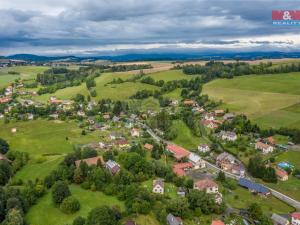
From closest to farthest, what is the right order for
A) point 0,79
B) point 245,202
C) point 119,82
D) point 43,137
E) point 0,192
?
point 0,192, point 245,202, point 43,137, point 119,82, point 0,79

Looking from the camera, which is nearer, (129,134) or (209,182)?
(209,182)

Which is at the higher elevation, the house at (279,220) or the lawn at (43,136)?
the lawn at (43,136)

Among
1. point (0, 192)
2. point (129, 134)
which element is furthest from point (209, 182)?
point (129, 134)

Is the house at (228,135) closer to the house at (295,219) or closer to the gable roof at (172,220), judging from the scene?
the house at (295,219)

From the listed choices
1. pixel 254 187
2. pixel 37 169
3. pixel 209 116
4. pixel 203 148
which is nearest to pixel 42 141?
pixel 37 169

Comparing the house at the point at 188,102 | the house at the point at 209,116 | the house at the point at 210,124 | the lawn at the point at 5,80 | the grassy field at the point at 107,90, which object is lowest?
the house at the point at 210,124

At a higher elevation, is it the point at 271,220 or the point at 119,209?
the point at 119,209

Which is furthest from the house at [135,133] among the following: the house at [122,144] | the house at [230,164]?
the house at [230,164]

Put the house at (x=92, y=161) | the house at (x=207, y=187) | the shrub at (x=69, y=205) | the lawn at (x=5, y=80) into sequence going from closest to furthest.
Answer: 1. the shrub at (x=69, y=205)
2. the house at (x=207, y=187)
3. the house at (x=92, y=161)
4. the lawn at (x=5, y=80)

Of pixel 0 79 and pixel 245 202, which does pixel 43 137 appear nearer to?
pixel 245 202
